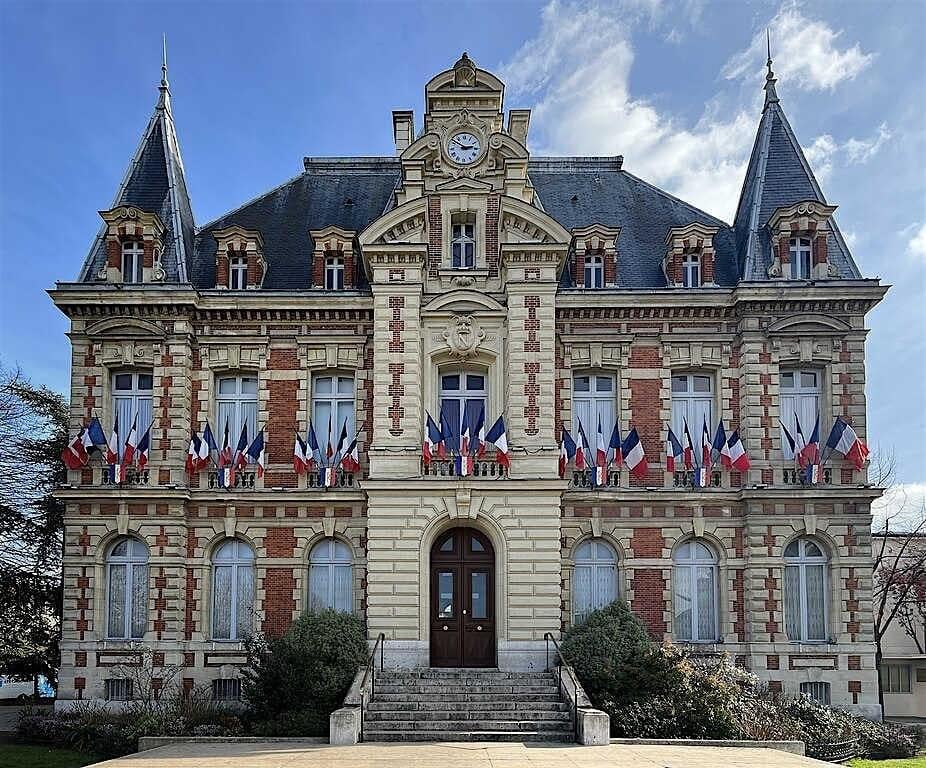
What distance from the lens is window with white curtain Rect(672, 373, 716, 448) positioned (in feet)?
81.4

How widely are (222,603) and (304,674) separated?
14.7 ft

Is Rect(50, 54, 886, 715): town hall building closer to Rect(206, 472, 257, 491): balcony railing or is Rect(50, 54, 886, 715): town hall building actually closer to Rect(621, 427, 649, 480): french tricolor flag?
Rect(206, 472, 257, 491): balcony railing

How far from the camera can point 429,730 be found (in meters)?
19.1

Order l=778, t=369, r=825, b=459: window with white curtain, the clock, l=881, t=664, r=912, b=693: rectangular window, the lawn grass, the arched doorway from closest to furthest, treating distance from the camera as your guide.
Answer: the lawn grass
the arched doorway
l=778, t=369, r=825, b=459: window with white curtain
the clock
l=881, t=664, r=912, b=693: rectangular window

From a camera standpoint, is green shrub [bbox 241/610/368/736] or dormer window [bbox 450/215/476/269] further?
dormer window [bbox 450/215/476/269]

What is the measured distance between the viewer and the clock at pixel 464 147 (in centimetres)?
2466

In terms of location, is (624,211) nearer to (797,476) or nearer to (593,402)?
(593,402)

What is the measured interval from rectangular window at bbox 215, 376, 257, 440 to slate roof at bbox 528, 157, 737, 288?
7938mm

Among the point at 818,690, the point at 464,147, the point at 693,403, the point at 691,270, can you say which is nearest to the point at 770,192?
the point at 691,270

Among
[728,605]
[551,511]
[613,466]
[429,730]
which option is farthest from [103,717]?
[728,605]

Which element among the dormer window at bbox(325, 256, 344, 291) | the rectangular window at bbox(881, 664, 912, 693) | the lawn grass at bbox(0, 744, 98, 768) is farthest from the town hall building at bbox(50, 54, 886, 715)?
the rectangular window at bbox(881, 664, 912, 693)

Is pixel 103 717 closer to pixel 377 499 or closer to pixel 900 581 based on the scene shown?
pixel 377 499

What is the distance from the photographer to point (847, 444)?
23.5 m

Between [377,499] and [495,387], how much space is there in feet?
12.1
